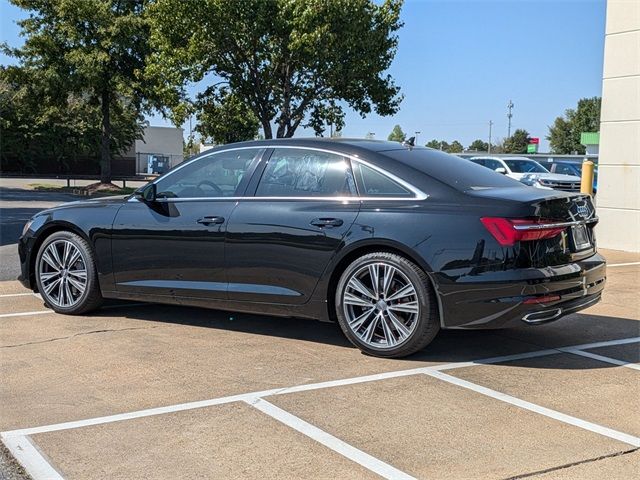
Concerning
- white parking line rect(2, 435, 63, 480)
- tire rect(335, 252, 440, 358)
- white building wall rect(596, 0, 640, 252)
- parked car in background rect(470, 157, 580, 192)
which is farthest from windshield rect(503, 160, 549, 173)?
white parking line rect(2, 435, 63, 480)

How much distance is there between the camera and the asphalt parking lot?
3393 millimetres

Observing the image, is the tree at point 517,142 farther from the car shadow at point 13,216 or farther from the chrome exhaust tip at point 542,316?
the chrome exhaust tip at point 542,316

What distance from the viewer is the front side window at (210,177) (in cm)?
592

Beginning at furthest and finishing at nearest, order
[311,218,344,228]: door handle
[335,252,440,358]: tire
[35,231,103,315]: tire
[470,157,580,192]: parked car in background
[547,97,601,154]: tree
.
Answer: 1. [547,97,601,154]: tree
2. [470,157,580,192]: parked car in background
3. [35,231,103,315]: tire
4. [311,218,344,228]: door handle
5. [335,252,440,358]: tire

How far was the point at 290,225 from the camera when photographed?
543 centimetres

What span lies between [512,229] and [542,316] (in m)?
0.65

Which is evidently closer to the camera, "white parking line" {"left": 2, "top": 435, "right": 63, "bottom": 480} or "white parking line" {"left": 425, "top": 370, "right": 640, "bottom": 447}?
"white parking line" {"left": 2, "top": 435, "right": 63, "bottom": 480}

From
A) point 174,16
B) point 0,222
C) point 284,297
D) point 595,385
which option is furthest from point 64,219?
point 174,16

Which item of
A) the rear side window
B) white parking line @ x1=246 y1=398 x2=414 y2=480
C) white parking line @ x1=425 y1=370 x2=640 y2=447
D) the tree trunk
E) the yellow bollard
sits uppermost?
the tree trunk

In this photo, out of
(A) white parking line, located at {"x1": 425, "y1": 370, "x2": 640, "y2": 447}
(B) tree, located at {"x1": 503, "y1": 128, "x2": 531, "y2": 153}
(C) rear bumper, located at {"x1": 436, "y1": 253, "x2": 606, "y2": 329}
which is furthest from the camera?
(B) tree, located at {"x1": 503, "y1": 128, "x2": 531, "y2": 153}

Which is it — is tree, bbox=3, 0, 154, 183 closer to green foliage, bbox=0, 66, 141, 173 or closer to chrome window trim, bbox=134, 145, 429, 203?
green foliage, bbox=0, 66, 141, 173

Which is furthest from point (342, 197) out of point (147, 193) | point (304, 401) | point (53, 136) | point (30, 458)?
point (53, 136)

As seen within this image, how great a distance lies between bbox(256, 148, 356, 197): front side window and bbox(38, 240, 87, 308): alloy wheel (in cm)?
193

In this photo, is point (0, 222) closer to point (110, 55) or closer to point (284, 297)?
point (284, 297)
